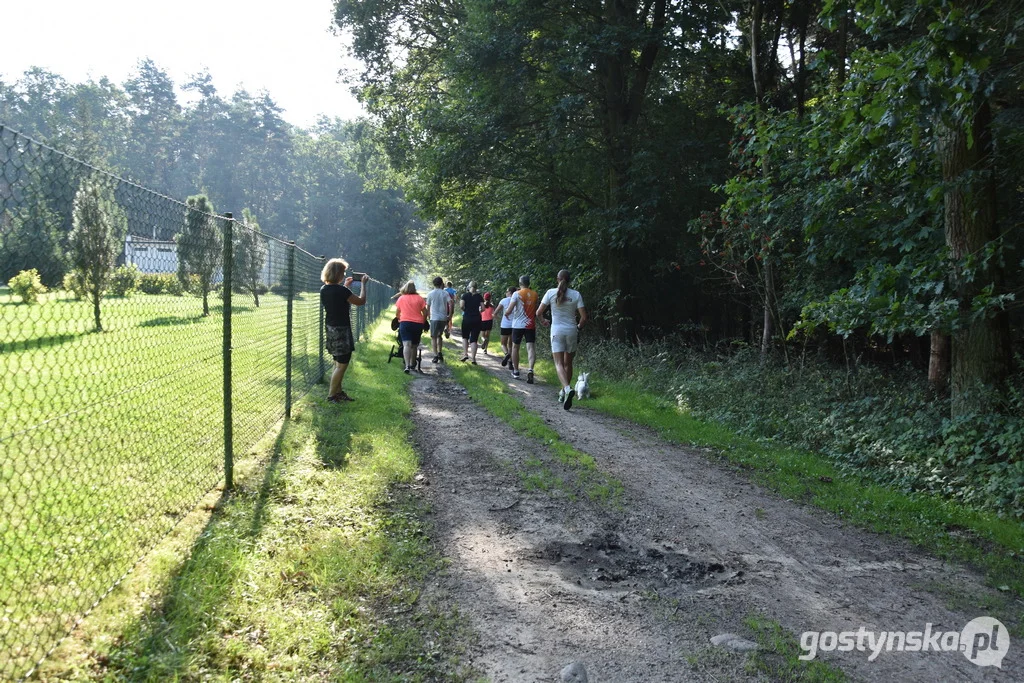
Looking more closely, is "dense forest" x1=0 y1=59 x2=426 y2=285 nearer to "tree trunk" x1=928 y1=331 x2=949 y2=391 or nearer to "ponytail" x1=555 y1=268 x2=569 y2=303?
"ponytail" x1=555 y1=268 x2=569 y2=303

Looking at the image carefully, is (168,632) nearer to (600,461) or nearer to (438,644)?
(438,644)

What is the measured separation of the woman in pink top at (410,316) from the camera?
14.4 meters

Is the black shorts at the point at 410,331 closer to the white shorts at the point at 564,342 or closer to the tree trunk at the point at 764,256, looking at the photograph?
the white shorts at the point at 564,342

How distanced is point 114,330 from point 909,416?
8.45 metres

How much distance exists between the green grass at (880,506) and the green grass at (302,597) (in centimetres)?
330

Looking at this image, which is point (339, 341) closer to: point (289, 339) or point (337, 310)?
point (337, 310)

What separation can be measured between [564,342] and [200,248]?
7.42 meters

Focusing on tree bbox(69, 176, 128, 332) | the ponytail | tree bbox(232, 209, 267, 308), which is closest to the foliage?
the ponytail

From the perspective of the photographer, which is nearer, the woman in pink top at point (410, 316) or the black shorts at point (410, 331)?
the woman in pink top at point (410, 316)

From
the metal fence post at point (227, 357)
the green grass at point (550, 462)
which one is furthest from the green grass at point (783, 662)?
the metal fence post at point (227, 357)

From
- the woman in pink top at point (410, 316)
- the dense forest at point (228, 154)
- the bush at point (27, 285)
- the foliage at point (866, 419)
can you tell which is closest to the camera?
the bush at point (27, 285)

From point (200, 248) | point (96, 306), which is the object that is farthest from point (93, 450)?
point (96, 306)

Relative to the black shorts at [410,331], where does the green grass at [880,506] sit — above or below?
below

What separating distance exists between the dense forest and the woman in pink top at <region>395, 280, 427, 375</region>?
63.7 meters
